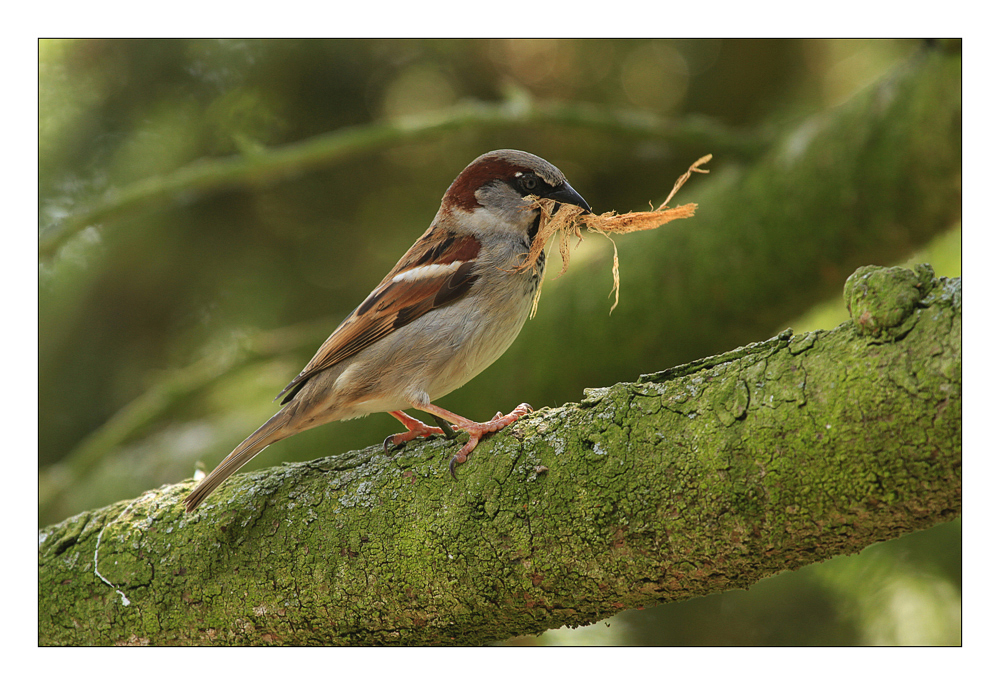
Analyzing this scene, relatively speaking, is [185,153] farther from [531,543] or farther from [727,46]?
[531,543]

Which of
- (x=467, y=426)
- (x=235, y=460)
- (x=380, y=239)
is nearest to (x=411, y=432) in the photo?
(x=467, y=426)

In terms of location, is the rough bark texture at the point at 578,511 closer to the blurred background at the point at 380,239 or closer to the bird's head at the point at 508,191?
the bird's head at the point at 508,191

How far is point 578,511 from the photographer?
1832 mm

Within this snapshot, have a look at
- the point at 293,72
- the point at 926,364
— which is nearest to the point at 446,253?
the point at 926,364

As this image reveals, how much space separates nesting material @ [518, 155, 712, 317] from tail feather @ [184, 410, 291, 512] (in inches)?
39.1

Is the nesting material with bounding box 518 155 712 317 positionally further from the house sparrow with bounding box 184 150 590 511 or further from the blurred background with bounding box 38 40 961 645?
the blurred background with bounding box 38 40 961 645

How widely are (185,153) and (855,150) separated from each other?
3.86 m

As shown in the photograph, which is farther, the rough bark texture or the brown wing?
the brown wing

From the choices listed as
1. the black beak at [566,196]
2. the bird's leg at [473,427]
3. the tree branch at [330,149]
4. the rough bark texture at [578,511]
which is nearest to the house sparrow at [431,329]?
the black beak at [566,196]

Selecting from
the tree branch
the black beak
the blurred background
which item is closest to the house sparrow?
the black beak

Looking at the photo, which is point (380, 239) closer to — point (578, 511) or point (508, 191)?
point (508, 191)

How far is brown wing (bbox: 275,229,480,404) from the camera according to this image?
2.65 meters

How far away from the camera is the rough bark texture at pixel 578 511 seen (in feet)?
4.92

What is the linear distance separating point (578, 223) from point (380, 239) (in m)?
2.68
